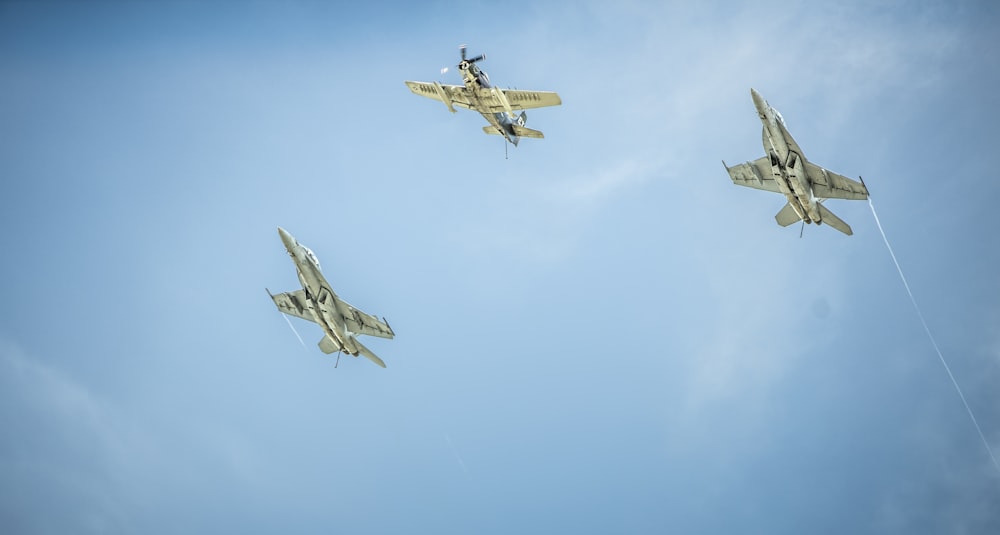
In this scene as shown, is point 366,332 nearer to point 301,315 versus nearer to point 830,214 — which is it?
point 301,315

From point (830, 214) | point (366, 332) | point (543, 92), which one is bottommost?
point (830, 214)

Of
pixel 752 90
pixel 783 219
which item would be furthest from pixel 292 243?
pixel 783 219

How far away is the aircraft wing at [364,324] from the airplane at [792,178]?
40.1m

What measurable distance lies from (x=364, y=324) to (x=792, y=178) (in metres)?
46.7

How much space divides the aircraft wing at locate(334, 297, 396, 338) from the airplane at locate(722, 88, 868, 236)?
4007cm

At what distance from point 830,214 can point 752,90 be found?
16134 millimetres

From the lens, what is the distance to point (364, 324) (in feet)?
286

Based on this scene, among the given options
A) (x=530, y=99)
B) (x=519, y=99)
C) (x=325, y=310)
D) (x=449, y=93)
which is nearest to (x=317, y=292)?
(x=325, y=310)

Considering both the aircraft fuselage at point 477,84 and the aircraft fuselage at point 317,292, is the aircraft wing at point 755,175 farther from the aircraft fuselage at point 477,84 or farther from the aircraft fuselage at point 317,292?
the aircraft fuselage at point 317,292

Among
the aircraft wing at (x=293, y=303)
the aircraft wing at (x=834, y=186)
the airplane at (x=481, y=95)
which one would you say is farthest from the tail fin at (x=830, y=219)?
the aircraft wing at (x=293, y=303)

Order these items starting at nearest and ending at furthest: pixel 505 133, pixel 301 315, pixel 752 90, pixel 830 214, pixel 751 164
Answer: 1. pixel 752 90
2. pixel 830 214
3. pixel 751 164
4. pixel 301 315
5. pixel 505 133

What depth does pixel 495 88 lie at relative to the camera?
85062mm

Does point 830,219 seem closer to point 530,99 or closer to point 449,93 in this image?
point 530,99

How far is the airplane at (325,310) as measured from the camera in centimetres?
7950
